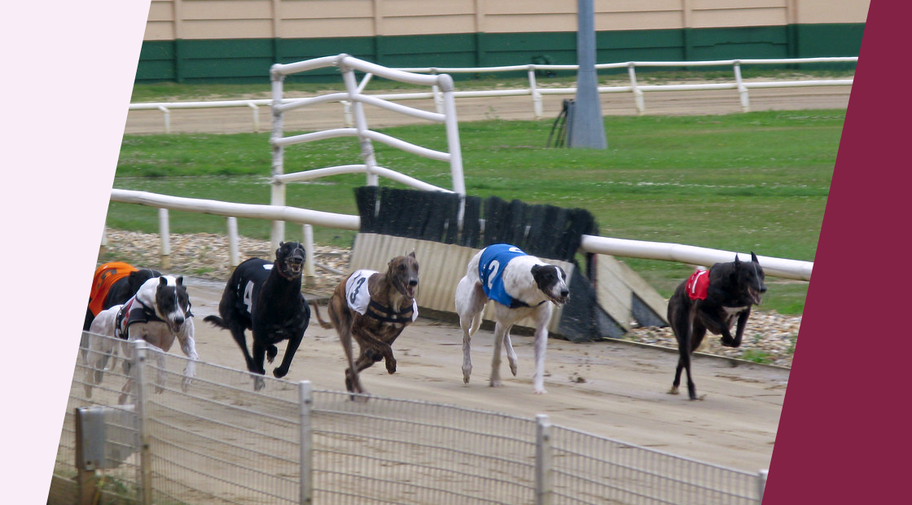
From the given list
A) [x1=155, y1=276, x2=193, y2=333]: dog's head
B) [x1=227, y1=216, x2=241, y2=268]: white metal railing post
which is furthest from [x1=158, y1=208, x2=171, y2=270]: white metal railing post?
[x1=155, y1=276, x2=193, y2=333]: dog's head

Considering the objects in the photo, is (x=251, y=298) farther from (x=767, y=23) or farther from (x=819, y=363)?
(x=767, y=23)

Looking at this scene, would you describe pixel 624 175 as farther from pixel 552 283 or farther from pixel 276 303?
pixel 276 303

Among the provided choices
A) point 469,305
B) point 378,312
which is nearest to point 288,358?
point 378,312

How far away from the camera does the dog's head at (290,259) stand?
21.2 ft

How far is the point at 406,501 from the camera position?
397cm

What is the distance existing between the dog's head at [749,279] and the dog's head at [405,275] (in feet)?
6.05

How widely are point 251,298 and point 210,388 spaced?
225cm

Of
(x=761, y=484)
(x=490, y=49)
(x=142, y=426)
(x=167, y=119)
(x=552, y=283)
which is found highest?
(x=490, y=49)

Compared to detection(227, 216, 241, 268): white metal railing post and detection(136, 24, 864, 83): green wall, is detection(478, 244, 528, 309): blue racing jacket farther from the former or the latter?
detection(136, 24, 864, 83): green wall

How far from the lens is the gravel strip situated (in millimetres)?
7785

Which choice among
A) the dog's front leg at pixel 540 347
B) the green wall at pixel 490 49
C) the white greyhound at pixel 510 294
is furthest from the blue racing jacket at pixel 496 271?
the green wall at pixel 490 49

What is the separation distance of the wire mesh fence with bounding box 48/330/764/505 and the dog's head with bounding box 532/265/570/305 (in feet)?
7.23

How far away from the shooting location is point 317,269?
10961 millimetres

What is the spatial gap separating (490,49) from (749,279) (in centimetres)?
2390
